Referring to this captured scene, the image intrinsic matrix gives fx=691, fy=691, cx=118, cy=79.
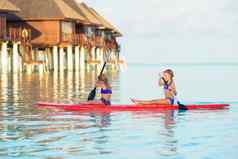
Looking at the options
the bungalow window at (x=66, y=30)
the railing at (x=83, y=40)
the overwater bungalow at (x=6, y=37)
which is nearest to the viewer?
the overwater bungalow at (x=6, y=37)

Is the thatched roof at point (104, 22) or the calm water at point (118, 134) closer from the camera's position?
the calm water at point (118, 134)

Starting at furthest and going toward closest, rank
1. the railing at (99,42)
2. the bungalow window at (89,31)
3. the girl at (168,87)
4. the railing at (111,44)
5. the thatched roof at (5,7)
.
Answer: the railing at (111,44)
the railing at (99,42)
the bungalow window at (89,31)
the thatched roof at (5,7)
the girl at (168,87)

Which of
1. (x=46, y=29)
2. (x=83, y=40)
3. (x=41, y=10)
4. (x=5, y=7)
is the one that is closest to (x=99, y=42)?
(x=83, y=40)

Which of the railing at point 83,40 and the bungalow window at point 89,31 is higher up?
the bungalow window at point 89,31

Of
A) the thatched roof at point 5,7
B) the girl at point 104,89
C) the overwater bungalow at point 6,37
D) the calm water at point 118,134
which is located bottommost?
the calm water at point 118,134

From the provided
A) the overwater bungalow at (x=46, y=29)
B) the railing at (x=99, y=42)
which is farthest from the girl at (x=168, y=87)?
the railing at (x=99, y=42)

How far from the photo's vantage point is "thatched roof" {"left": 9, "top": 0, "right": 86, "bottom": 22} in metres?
62.9

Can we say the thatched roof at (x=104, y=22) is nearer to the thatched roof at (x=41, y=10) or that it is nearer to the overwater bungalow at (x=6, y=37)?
the thatched roof at (x=41, y=10)

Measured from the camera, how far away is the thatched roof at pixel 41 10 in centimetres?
6294

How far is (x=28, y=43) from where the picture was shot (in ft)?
195

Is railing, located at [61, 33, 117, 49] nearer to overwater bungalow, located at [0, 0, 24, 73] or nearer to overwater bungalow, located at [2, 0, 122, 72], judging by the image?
overwater bungalow, located at [2, 0, 122, 72]

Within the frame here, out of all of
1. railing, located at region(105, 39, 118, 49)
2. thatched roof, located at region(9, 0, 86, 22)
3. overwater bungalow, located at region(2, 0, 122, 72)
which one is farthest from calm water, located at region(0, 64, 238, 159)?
railing, located at region(105, 39, 118, 49)

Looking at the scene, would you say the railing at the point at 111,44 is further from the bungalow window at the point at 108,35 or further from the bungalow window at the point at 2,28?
the bungalow window at the point at 2,28

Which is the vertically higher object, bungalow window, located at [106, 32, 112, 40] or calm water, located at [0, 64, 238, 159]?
bungalow window, located at [106, 32, 112, 40]
